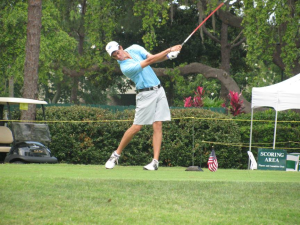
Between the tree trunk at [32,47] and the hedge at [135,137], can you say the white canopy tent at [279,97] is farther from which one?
the tree trunk at [32,47]

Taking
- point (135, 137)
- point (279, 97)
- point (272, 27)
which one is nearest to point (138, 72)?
point (135, 137)

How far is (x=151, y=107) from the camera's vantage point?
8828 millimetres

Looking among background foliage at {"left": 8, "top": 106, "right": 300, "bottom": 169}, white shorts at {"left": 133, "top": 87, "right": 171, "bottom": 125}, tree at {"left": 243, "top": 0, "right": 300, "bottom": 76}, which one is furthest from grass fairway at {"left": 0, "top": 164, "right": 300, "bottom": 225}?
tree at {"left": 243, "top": 0, "right": 300, "bottom": 76}

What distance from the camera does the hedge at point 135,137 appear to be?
14.9m

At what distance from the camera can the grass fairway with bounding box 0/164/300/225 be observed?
5340mm

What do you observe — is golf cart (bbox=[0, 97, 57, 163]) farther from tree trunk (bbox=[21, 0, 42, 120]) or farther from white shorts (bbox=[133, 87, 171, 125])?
white shorts (bbox=[133, 87, 171, 125])

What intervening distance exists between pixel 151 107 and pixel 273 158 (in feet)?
16.4

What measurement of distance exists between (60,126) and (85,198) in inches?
358

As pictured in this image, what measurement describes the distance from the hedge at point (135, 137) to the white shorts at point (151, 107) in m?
5.85

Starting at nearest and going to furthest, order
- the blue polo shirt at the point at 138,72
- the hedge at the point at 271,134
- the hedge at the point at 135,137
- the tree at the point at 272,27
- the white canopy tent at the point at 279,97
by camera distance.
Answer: the blue polo shirt at the point at 138,72 < the hedge at the point at 135,137 < the white canopy tent at the point at 279,97 < the hedge at the point at 271,134 < the tree at the point at 272,27

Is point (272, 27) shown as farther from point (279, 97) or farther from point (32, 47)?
point (32, 47)

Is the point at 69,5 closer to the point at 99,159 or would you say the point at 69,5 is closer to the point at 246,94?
the point at 99,159

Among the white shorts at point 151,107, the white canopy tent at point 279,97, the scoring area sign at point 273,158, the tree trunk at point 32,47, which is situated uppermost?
the tree trunk at point 32,47

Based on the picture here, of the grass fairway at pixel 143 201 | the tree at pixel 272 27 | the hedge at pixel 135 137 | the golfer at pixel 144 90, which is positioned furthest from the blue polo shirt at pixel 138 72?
the tree at pixel 272 27
